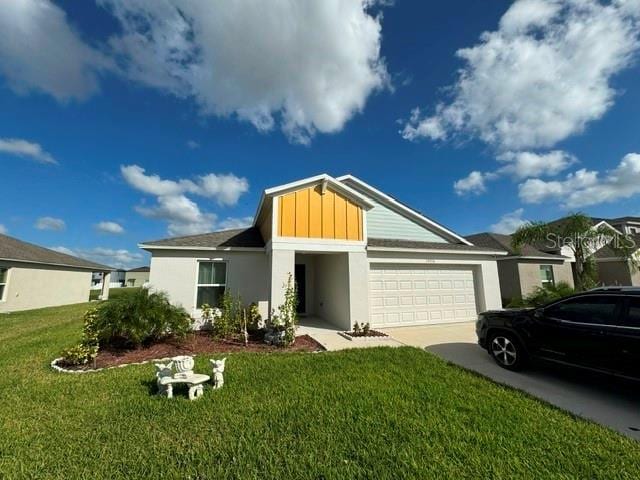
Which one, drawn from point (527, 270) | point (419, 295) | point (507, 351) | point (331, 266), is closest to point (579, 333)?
point (507, 351)

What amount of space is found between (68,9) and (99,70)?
70.7 inches

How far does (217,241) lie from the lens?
1074 centimetres

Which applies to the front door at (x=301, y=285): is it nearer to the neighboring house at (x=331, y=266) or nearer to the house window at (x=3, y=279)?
the neighboring house at (x=331, y=266)

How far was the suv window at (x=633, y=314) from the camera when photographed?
4266 millimetres

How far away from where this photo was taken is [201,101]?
36.8 ft

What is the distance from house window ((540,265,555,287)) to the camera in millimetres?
16555

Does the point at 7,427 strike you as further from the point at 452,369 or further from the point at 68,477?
the point at 452,369

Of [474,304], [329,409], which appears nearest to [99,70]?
[329,409]

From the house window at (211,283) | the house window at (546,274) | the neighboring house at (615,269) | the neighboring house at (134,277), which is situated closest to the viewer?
the house window at (211,283)

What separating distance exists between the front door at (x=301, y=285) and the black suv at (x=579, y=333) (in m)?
8.09

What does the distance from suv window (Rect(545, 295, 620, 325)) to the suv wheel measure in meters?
0.95

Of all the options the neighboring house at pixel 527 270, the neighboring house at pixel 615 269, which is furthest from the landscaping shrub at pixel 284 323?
the neighboring house at pixel 615 269

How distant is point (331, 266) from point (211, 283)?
15.6ft

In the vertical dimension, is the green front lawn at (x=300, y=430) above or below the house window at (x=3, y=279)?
below
